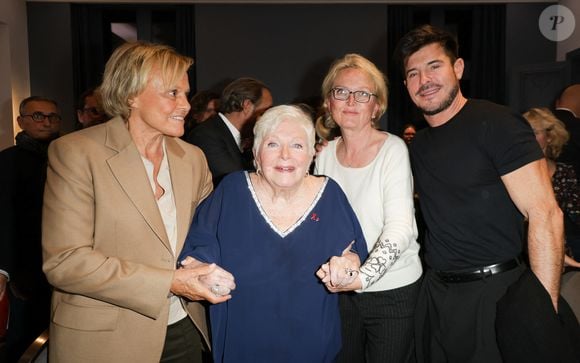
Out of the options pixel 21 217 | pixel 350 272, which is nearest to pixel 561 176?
pixel 350 272

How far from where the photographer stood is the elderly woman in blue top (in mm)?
1756

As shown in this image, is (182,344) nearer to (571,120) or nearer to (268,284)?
(268,284)

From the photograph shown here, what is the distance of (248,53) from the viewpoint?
9203mm

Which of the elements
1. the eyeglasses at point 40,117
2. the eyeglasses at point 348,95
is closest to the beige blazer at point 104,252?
the eyeglasses at point 348,95

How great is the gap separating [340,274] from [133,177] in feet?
2.54

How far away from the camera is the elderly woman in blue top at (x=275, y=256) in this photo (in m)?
1.76

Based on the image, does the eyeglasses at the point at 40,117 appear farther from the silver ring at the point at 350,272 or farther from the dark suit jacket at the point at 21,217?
the silver ring at the point at 350,272

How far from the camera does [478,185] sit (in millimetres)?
1971

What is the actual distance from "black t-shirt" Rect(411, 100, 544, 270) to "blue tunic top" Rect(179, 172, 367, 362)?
0.51 metres

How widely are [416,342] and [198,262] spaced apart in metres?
1.06

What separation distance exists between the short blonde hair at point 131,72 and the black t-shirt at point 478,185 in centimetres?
112

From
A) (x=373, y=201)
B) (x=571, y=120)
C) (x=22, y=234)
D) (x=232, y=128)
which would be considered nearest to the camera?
(x=373, y=201)

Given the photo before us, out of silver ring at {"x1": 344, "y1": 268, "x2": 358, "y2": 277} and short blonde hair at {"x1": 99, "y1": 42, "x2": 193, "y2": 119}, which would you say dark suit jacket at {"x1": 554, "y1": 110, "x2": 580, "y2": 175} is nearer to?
silver ring at {"x1": 344, "y1": 268, "x2": 358, "y2": 277}

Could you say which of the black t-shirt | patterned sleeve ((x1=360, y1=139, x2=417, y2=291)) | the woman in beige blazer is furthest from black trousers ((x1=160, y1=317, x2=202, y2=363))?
the black t-shirt
